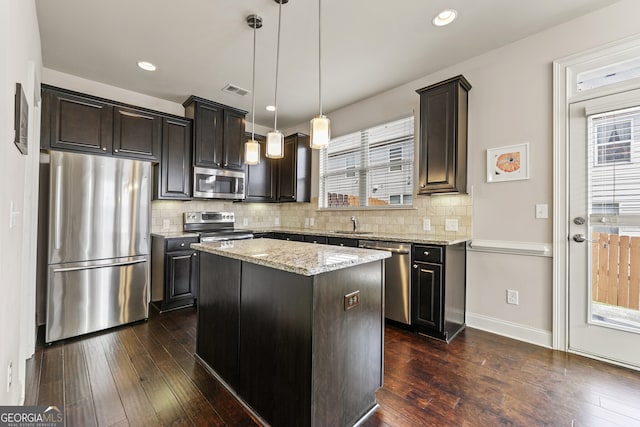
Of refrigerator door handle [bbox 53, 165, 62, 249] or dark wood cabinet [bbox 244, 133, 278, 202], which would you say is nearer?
refrigerator door handle [bbox 53, 165, 62, 249]

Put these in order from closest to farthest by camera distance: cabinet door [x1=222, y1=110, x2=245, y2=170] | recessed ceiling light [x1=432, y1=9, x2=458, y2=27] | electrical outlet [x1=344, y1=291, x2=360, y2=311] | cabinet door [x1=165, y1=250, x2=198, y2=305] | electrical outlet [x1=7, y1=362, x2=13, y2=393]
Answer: electrical outlet [x1=7, y1=362, x2=13, y2=393]
electrical outlet [x1=344, y1=291, x2=360, y2=311]
recessed ceiling light [x1=432, y1=9, x2=458, y2=27]
cabinet door [x1=165, y1=250, x2=198, y2=305]
cabinet door [x1=222, y1=110, x2=245, y2=170]

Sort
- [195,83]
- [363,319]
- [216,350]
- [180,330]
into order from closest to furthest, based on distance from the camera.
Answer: [363,319]
[216,350]
[180,330]
[195,83]

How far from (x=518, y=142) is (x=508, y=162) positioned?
20 cm

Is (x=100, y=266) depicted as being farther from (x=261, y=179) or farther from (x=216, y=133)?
(x=261, y=179)

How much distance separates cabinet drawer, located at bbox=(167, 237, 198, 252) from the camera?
3.37 m

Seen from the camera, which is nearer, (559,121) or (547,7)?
(547,7)

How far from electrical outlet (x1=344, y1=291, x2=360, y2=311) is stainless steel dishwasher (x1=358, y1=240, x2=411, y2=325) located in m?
1.43

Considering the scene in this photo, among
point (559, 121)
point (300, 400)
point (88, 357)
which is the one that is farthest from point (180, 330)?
point (559, 121)

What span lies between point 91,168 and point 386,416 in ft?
10.8

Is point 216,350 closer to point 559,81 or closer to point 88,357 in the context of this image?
point 88,357

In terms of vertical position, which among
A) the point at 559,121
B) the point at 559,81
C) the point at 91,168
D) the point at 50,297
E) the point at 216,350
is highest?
the point at 559,81

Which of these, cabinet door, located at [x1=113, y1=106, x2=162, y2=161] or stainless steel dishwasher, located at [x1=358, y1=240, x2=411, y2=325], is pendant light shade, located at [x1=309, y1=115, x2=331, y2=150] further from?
cabinet door, located at [x1=113, y1=106, x2=162, y2=161]

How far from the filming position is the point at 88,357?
2299 mm

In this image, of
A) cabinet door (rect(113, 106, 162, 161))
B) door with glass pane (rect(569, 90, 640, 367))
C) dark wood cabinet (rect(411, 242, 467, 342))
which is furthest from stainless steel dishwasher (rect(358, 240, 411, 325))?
cabinet door (rect(113, 106, 162, 161))
